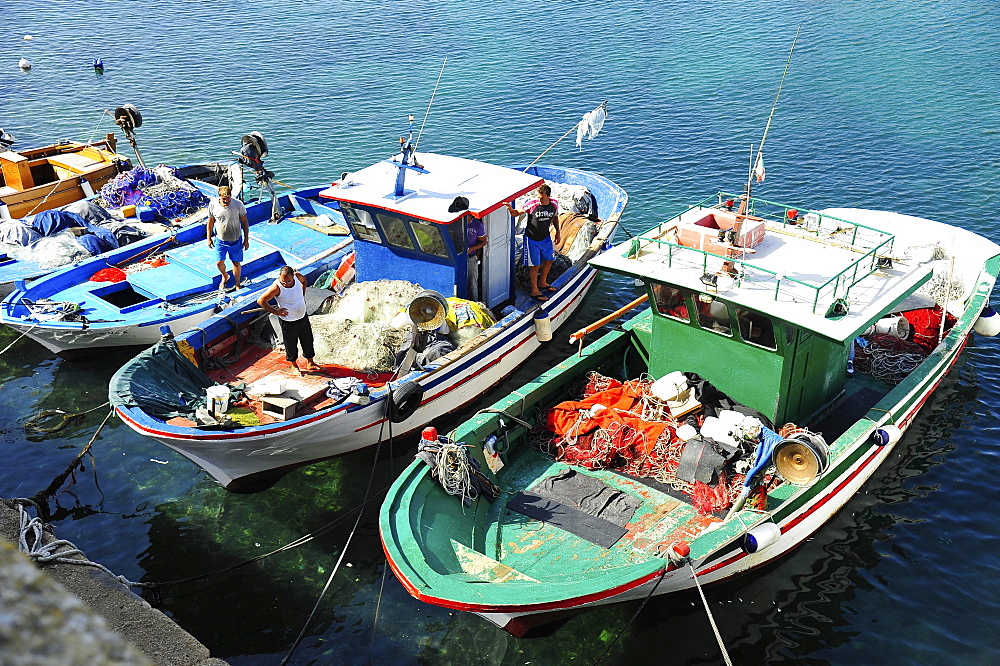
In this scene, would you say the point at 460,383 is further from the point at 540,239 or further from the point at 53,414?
the point at 53,414

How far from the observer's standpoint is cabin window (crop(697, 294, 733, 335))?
9.80 meters

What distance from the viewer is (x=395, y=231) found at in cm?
1261

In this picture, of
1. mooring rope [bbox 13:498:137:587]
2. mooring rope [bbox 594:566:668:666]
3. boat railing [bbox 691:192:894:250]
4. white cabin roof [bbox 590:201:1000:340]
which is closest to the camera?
mooring rope [bbox 13:498:137:587]

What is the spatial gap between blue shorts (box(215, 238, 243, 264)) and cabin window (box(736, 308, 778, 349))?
835 cm

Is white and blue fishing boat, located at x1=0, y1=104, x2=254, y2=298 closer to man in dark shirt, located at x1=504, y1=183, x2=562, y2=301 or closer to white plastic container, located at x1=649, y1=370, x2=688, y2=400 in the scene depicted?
man in dark shirt, located at x1=504, y1=183, x2=562, y2=301

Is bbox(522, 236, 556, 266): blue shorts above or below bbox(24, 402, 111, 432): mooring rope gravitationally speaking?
above

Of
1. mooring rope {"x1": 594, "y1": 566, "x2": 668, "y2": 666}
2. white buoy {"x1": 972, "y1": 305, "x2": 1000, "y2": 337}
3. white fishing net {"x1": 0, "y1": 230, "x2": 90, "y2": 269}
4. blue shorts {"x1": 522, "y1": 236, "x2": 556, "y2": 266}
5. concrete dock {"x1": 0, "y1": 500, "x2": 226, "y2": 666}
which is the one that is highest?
concrete dock {"x1": 0, "y1": 500, "x2": 226, "y2": 666}

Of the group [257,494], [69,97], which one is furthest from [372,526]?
[69,97]

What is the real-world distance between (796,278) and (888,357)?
337 cm

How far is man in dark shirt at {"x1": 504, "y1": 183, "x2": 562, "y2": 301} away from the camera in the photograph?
13.4m

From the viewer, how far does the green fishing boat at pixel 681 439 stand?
8.50m

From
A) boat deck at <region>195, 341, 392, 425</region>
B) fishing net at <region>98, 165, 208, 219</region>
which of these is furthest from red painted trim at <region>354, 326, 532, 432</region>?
fishing net at <region>98, 165, 208, 219</region>

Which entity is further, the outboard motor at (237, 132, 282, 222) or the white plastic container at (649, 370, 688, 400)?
the outboard motor at (237, 132, 282, 222)

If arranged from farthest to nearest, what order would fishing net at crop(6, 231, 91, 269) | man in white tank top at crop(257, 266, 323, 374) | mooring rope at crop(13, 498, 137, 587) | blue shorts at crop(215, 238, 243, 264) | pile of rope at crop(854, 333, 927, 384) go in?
fishing net at crop(6, 231, 91, 269) < blue shorts at crop(215, 238, 243, 264) < pile of rope at crop(854, 333, 927, 384) < man in white tank top at crop(257, 266, 323, 374) < mooring rope at crop(13, 498, 137, 587)
